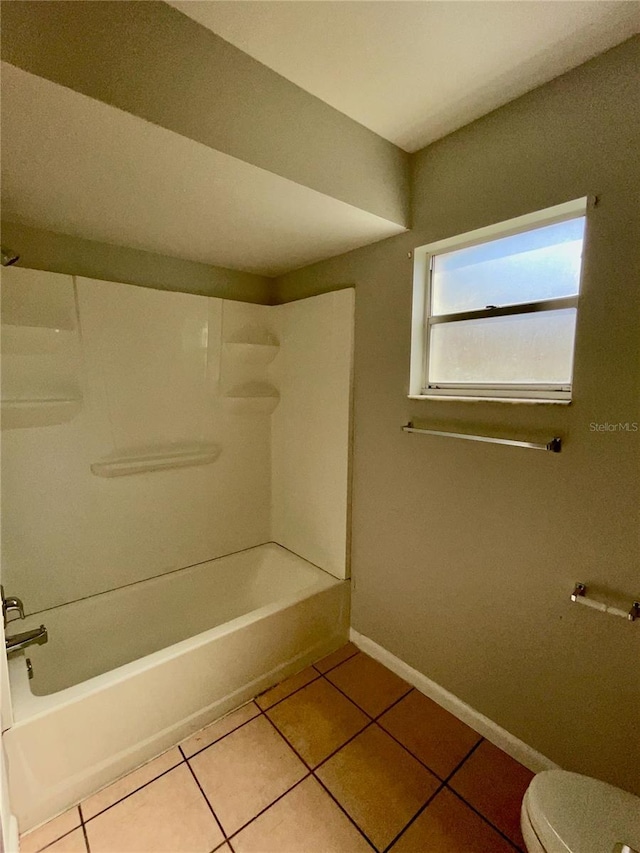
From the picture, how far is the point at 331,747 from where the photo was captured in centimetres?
154

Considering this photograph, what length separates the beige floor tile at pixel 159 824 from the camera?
3.91 ft

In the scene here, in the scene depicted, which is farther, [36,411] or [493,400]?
[36,411]

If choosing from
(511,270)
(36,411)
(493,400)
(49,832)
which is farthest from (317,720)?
(511,270)

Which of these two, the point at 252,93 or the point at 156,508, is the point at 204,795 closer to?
the point at 156,508

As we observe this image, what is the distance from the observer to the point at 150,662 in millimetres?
1474

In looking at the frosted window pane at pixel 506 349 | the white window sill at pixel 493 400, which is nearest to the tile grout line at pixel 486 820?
the white window sill at pixel 493 400

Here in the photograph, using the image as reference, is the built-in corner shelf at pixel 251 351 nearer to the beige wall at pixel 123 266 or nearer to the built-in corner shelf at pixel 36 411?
the beige wall at pixel 123 266

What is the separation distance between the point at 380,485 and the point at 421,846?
128 centimetres

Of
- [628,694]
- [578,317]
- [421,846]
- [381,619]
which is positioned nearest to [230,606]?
[381,619]

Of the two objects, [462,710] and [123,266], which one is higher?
[123,266]

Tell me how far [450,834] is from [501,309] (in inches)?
73.7

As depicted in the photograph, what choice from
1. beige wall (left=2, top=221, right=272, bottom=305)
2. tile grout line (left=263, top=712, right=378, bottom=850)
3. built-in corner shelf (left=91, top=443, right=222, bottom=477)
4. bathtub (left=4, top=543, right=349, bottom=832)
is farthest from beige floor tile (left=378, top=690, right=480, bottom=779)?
beige wall (left=2, top=221, right=272, bottom=305)

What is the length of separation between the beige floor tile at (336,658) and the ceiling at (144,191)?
2.20m

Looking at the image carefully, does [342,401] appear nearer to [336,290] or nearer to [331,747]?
[336,290]
